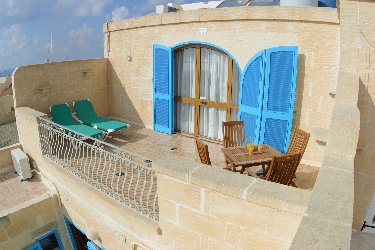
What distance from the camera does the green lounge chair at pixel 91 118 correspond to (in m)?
8.66

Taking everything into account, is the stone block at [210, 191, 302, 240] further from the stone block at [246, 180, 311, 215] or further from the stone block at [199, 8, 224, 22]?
the stone block at [199, 8, 224, 22]

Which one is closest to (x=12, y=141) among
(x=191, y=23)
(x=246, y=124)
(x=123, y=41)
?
(x=123, y=41)

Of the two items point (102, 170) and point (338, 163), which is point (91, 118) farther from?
point (338, 163)

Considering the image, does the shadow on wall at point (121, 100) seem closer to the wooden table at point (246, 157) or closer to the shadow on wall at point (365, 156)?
the wooden table at point (246, 157)

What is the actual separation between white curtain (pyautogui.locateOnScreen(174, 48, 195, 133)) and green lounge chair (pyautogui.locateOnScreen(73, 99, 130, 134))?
5.42ft

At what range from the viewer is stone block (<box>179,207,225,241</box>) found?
325cm

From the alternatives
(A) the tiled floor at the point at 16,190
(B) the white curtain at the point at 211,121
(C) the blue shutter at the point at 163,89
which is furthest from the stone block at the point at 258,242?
(C) the blue shutter at the point at 163,89

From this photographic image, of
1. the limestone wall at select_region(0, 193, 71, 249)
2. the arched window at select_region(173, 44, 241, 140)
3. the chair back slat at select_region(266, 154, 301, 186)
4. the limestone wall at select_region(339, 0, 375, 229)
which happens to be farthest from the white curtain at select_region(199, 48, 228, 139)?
the limestone wall at select_region(0, 193, 71, 249)

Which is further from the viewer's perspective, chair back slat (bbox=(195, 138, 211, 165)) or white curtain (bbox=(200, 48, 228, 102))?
white curtain (bbox=(200, 48, 228, 102))

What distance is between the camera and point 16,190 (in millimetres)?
7176

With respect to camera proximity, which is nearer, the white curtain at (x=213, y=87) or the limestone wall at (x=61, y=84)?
the white curtain at (x=213, y=87)

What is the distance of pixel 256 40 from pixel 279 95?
4.82 feet

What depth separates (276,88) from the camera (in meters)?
6.82

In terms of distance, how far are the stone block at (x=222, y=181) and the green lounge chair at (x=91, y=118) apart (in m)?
5.73
